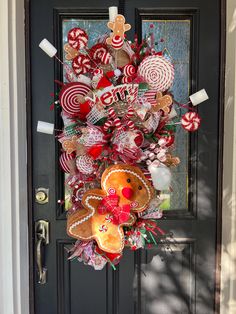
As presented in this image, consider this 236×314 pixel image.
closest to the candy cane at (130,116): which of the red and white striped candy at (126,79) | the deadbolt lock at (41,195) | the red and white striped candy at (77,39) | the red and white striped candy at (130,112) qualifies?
the red and white striped candy at (130,112)

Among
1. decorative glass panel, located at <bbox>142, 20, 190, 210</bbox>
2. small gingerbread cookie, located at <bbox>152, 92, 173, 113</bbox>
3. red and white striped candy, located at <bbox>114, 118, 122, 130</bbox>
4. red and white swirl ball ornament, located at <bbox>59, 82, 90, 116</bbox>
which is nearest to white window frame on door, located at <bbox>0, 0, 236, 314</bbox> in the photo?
decorative glass panel, located at <bbox>142, 20, 190, 210</bbox>

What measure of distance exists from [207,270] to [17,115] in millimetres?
1238

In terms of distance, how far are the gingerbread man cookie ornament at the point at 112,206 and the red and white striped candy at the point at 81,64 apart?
41 cm

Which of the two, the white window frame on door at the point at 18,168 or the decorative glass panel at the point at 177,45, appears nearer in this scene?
the white window frame on door at the point at 18,168

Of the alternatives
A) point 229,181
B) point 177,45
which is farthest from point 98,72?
point 229,181

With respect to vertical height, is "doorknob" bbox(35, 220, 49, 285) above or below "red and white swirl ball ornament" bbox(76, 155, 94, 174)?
below

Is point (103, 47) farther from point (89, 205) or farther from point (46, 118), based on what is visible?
point (89, 205)

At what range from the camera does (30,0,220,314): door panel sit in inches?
63.7

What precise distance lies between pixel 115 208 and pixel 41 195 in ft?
1.74

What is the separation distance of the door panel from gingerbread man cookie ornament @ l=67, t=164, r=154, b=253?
38 centimetres

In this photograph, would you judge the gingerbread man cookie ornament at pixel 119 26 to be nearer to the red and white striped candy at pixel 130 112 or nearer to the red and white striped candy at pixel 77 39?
the red and white striped candy at pixel 77 39

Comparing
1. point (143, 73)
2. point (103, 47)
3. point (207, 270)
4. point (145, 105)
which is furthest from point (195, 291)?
point (103, 47)

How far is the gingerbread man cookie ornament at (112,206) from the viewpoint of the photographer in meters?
1.28

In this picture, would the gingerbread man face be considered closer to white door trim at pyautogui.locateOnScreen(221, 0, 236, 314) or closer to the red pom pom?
the red pom pom
